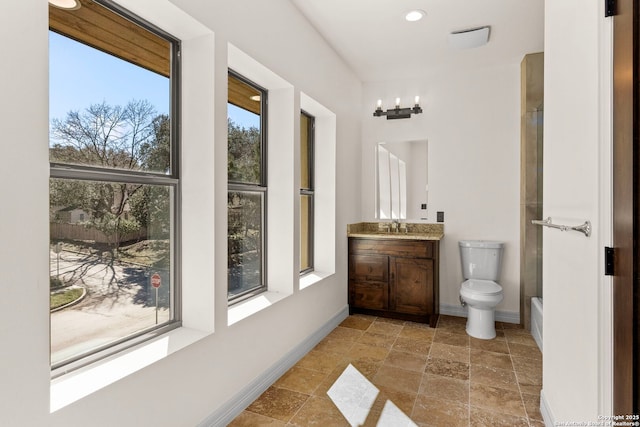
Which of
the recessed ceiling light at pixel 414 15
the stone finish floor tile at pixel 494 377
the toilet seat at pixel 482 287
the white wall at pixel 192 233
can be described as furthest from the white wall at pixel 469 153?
the stone finish floor tile at pixel 494 377

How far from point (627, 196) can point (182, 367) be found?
1858 mm

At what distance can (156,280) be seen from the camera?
1.79m

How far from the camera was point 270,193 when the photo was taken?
106 inches

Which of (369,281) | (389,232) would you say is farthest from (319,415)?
(389,232)

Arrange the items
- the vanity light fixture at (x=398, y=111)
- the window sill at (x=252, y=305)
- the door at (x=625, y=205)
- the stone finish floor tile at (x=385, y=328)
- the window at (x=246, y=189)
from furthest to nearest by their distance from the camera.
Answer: the vanity light fixture at (x=398, y=111)
the stone finish floor tile at (x=385, y=328)
the window at (x=246, y=189)
the window sill at (x=252, y=305)
the door at (x=625, y=205)

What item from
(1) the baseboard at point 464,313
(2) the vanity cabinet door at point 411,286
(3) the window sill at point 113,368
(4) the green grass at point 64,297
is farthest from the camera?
(1) the baseboard at point 464,313

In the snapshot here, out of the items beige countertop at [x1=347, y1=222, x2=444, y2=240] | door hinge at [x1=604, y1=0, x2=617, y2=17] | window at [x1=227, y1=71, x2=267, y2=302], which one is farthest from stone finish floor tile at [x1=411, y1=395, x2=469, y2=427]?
door hinge at [x1=604, y1=0, x2=617, y2=17]

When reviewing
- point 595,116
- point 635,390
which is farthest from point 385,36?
point 635,390

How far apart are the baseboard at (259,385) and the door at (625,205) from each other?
1738mm

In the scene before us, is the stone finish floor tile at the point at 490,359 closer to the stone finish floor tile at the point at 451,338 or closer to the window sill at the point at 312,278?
the stone finish floor tile at the point at 451,338

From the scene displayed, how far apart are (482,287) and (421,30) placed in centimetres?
236

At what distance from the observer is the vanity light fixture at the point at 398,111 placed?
12.8ft

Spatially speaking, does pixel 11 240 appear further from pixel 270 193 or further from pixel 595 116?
pixel 595 116

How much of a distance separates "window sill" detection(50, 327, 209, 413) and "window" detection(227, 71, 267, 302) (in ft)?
1.92
